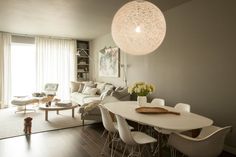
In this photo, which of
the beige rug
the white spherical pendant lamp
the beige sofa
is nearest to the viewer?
the white spherical pendant lamp

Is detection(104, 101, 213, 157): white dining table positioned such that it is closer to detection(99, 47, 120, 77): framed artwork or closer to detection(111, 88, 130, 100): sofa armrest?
detection(111, 88, 130, 100): sofa armrest

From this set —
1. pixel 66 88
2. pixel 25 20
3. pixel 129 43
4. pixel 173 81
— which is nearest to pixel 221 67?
pixel 173 81

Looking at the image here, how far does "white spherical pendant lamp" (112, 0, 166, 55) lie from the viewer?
2.46 meters

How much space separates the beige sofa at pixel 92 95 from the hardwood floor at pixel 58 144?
1.26ft

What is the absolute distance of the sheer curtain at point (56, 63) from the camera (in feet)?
22.8

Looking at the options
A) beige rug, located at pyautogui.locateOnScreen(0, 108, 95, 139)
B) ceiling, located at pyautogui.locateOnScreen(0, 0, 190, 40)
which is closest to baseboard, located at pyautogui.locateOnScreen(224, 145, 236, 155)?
ceiling, located at pyautogui.locateOnScreen(0, 0, 190, 40)

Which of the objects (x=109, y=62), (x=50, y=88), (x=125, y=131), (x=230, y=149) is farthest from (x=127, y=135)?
(x=50, y=88)

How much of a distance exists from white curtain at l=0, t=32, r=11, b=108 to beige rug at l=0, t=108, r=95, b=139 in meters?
0.92

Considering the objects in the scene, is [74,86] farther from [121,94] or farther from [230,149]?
[230,149]

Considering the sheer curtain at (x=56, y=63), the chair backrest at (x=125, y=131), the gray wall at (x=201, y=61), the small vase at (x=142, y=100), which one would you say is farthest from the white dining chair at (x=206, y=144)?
the sheer curtain at (x=56, y=63)

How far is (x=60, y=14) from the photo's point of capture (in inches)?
168

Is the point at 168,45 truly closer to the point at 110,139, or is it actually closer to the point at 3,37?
the point at 110,139

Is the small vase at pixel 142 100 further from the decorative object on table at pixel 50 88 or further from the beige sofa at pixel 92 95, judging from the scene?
the decorative object on table at pixel 50 88

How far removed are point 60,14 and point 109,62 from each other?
259 cm
